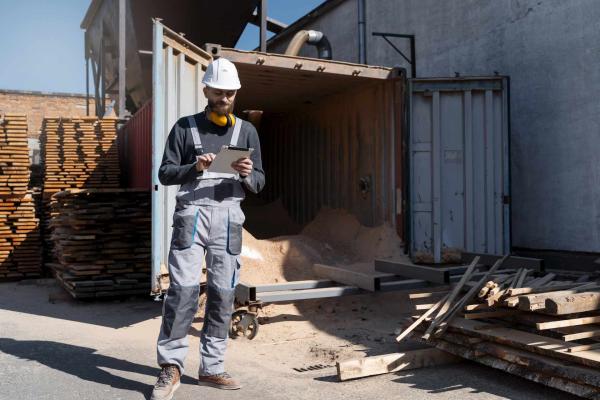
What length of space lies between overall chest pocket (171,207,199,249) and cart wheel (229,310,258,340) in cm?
213

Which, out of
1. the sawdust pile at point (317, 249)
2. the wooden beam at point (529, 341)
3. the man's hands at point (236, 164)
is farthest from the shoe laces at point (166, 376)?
the sawdust pile at point (317, 249)

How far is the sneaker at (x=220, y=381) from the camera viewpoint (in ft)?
14.5

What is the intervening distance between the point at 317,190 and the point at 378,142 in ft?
7.10

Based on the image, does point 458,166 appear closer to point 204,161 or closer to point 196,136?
point 196,136

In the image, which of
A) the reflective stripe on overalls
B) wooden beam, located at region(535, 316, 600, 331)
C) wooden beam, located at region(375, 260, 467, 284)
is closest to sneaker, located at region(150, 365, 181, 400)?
the reflective stripe on overalls

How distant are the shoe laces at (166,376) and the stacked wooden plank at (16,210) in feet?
27.1

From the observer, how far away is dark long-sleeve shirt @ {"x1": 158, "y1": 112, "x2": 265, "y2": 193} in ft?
14.2

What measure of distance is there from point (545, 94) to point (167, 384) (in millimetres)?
7037

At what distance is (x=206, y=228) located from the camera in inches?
171

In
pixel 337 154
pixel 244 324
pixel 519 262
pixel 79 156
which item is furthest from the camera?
pixel 79 156

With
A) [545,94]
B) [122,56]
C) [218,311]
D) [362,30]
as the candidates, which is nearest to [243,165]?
[218,311]

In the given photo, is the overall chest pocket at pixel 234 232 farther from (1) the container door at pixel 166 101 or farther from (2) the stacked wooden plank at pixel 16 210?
(2) the stacked wooden plank at pixel 16 210

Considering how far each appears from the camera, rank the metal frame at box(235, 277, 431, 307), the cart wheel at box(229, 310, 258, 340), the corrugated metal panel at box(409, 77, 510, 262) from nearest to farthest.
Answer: the cart wheel at box(229, 310, 258, 340) → the metal frame at box(235, 277, 431, 307) → the corrugated metal panel at box(409, 77, 510, 262)

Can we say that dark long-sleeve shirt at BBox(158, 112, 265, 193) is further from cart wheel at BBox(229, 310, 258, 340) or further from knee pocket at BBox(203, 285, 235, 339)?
cart wheel at BBox(229, 310, 258, 340)
